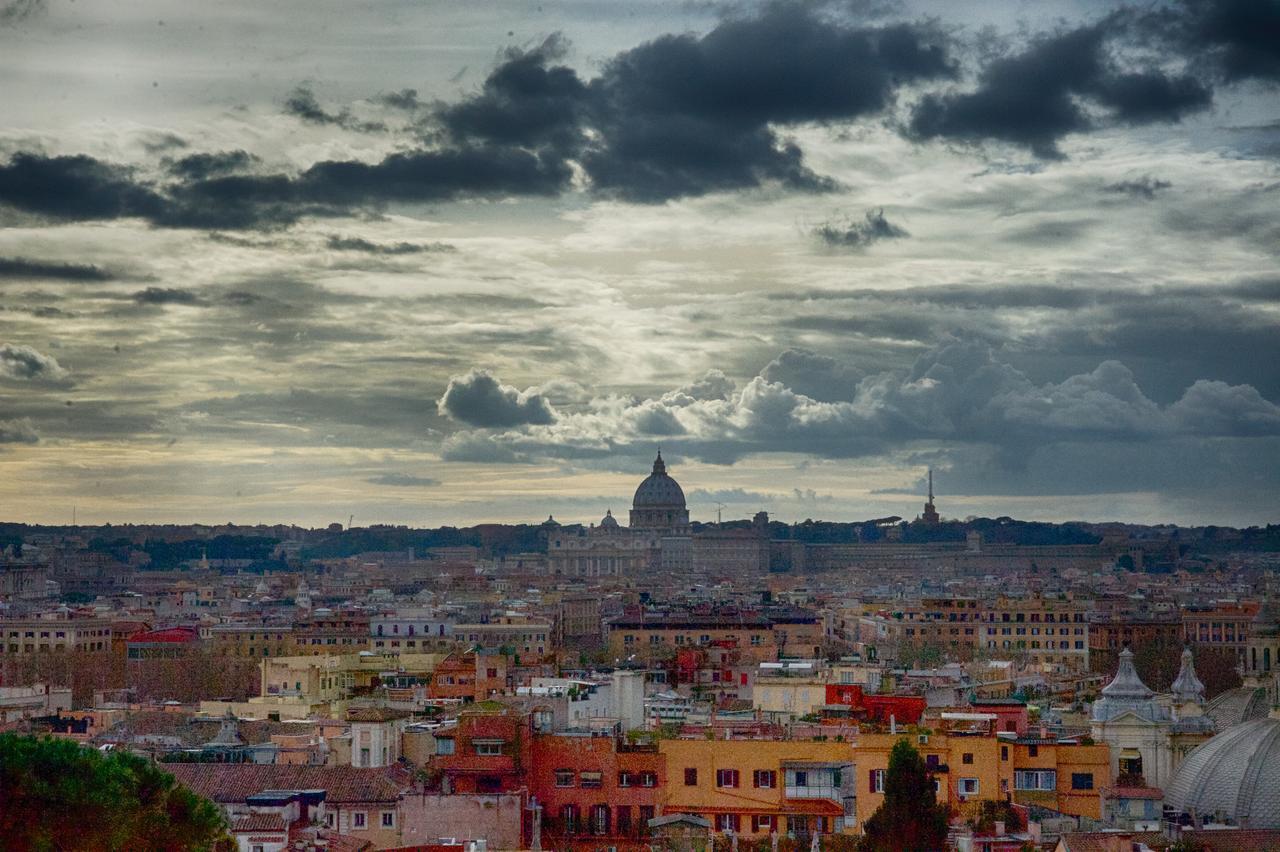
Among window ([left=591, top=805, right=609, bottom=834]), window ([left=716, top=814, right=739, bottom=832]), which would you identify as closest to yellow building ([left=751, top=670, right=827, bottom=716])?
window ([left=716, top=814, right=739, bottom=832])

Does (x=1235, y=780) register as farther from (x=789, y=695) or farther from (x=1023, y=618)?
(x=1023, y=618)

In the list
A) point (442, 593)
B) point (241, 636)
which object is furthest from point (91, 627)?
point (442, 593)

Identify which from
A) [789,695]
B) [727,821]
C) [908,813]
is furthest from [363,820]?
[789,695]

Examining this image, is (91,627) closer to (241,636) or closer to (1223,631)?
(241,636)

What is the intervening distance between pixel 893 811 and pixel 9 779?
39.1 ft

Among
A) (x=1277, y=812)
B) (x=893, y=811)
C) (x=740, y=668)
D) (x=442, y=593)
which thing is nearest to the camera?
(x=893, y=811)

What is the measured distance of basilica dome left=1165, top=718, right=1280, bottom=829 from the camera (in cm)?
4491

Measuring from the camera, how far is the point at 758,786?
41.8 m

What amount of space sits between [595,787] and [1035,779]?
23.4 feet

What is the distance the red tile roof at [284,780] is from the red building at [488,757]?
2.61ft

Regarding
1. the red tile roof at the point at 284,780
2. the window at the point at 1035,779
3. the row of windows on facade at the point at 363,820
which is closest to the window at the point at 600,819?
the red tile roof at the point at 284,780

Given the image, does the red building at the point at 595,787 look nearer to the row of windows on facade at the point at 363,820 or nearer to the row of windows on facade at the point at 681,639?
the row of windows on facade at the point at 363,820

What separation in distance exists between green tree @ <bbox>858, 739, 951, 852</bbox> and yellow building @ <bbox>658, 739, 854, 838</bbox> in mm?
3349

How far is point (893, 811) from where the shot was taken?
1480 inches
